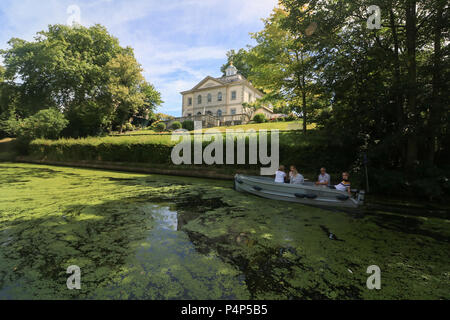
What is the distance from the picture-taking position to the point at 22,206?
5707 millimetres

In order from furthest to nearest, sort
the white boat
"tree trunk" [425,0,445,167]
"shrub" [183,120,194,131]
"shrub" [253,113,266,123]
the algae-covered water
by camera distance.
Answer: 1. "shrub" [183,120,194,131]
2. "shrub" [253,113,266,123]
3. "tree trunk" [425,0,445,167]
4. the white boat
5. the algae-covered water

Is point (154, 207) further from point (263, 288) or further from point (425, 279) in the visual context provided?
point (425, 279)

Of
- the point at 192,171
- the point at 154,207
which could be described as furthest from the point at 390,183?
the point at 192,171

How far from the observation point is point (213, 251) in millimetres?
3545

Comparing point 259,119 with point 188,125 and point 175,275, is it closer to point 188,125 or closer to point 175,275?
point 188,125

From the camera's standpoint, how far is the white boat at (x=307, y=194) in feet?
20.9

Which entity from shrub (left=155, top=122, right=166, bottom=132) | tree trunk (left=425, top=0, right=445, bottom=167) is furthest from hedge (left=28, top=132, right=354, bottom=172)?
shrub (left=155, top=122, right=166, bottom=132)

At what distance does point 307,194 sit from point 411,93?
5.32 metres

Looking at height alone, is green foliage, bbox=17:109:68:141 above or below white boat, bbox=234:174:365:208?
above

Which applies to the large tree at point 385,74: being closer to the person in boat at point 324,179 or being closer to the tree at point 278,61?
the person in boat at point 324,179

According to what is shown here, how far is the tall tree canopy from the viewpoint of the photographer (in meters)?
25.0

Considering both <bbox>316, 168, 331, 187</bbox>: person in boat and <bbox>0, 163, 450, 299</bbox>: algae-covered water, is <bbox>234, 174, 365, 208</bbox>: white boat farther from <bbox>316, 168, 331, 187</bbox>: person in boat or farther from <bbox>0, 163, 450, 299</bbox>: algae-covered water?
<bbox>316, 168, 331, 187</bbox>: person in boat

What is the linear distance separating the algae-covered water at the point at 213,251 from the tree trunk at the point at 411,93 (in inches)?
139

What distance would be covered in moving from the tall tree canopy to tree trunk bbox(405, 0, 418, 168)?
1075 inches
